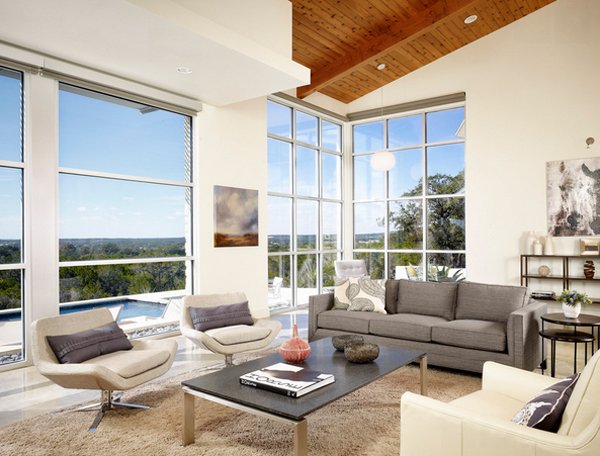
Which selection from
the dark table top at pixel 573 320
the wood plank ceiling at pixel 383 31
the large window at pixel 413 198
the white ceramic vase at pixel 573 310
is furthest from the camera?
the large window at pixel 413 198

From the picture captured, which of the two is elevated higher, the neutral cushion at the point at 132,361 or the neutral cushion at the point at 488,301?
the neutral cushion at the point at 488,301

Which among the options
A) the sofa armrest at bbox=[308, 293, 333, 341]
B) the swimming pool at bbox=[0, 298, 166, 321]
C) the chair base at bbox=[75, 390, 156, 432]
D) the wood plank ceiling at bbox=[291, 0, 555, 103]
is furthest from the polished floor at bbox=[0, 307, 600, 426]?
the wood plank ceiling at bbox=[291, 0, 555, 103]

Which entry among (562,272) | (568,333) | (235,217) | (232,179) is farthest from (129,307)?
(562,272)

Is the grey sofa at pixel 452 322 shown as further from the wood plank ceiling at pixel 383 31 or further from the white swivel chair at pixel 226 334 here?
the wood plank ceiling at pixel 383 31

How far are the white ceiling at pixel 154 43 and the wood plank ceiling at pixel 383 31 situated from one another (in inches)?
46.4

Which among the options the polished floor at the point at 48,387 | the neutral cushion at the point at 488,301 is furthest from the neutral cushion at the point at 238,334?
the neutral cushion at the point at 488,301

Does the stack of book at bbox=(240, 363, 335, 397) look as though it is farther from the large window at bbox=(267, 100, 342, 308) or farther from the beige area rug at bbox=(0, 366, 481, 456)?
the large window at bbox=(267, 100, 342, 308)

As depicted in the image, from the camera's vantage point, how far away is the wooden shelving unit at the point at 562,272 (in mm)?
6590

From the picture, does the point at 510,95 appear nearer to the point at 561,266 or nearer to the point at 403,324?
the point at 561,266

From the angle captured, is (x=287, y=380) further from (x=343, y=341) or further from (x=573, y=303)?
(x=573, y=303)

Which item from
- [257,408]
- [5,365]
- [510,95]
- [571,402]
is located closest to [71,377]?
[257,408]

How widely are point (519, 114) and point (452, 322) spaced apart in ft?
14.6

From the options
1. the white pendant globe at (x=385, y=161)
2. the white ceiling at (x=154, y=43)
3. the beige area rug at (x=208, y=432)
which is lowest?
the beige area rug at (x=208, y=432)

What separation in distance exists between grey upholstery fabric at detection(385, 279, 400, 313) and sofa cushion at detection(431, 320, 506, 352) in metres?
0.78
